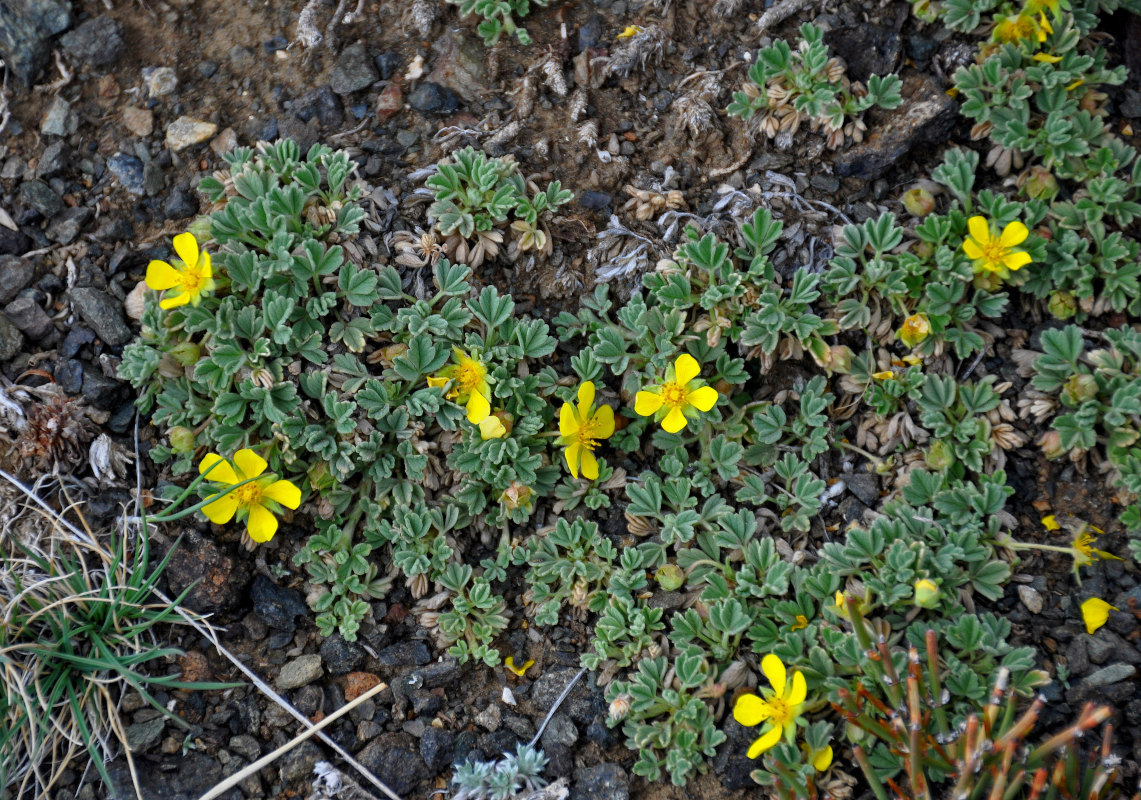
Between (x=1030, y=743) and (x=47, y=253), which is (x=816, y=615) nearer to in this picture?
(x=1030, y=743)

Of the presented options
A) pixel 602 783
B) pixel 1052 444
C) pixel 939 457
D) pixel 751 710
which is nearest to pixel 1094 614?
pixel 1052 444

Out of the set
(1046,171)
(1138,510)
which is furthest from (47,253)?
(1138,510)

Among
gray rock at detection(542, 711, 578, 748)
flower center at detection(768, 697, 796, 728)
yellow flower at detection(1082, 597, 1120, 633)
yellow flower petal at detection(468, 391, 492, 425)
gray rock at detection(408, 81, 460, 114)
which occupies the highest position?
gray rock at detection(408, 81, 460, 114)

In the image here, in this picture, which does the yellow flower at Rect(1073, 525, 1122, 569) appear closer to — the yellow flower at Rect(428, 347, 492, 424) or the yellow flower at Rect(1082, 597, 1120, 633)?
the yellow flower at Rect(1082, 597, 1120, 633)

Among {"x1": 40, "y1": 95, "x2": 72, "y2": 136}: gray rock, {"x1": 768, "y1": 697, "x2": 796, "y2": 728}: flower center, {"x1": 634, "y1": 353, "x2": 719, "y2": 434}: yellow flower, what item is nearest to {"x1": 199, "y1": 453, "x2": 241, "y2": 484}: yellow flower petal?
{"x1": 634, "y1": 353, "x2": 719, "y2": 434}: yellow flower

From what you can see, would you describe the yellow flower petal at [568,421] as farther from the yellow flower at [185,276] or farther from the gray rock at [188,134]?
the gray rock at [188,134]

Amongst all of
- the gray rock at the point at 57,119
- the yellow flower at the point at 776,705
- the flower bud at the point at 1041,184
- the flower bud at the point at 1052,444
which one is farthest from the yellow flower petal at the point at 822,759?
the gray rock at the point at 57,119
